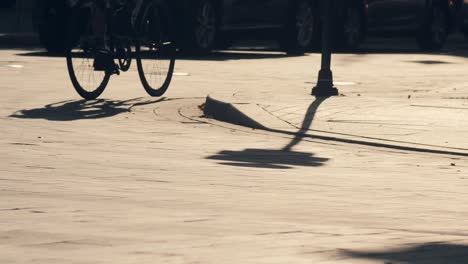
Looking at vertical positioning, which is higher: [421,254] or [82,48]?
[82,48]

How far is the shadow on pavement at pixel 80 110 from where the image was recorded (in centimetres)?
1280

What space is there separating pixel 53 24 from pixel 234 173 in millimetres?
13122

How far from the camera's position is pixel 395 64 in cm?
2134

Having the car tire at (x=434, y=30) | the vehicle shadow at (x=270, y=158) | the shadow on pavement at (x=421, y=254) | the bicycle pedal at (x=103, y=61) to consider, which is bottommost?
the car tire at (x=434, y=30)

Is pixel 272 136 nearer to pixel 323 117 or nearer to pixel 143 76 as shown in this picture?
pixel 323 117

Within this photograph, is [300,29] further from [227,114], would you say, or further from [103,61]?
[227,114]

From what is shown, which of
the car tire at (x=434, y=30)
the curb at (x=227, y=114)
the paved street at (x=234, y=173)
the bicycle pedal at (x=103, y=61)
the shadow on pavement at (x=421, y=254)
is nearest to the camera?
the shadow on pavement at (x=421, y=254)

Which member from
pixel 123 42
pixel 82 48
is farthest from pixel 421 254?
pixel 123 42

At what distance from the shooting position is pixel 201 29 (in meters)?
22.1

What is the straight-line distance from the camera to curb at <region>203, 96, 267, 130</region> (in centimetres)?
1260

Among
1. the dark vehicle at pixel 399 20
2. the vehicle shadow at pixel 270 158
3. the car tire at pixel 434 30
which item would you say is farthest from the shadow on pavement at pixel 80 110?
the car tire at pixel 434 30

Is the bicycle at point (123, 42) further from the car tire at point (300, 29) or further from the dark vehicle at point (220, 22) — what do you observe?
the car tire at point (300, 29)

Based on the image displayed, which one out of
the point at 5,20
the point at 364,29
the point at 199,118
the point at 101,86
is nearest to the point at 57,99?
the point at 101,86

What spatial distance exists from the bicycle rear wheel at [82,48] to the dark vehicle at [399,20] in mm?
10756
